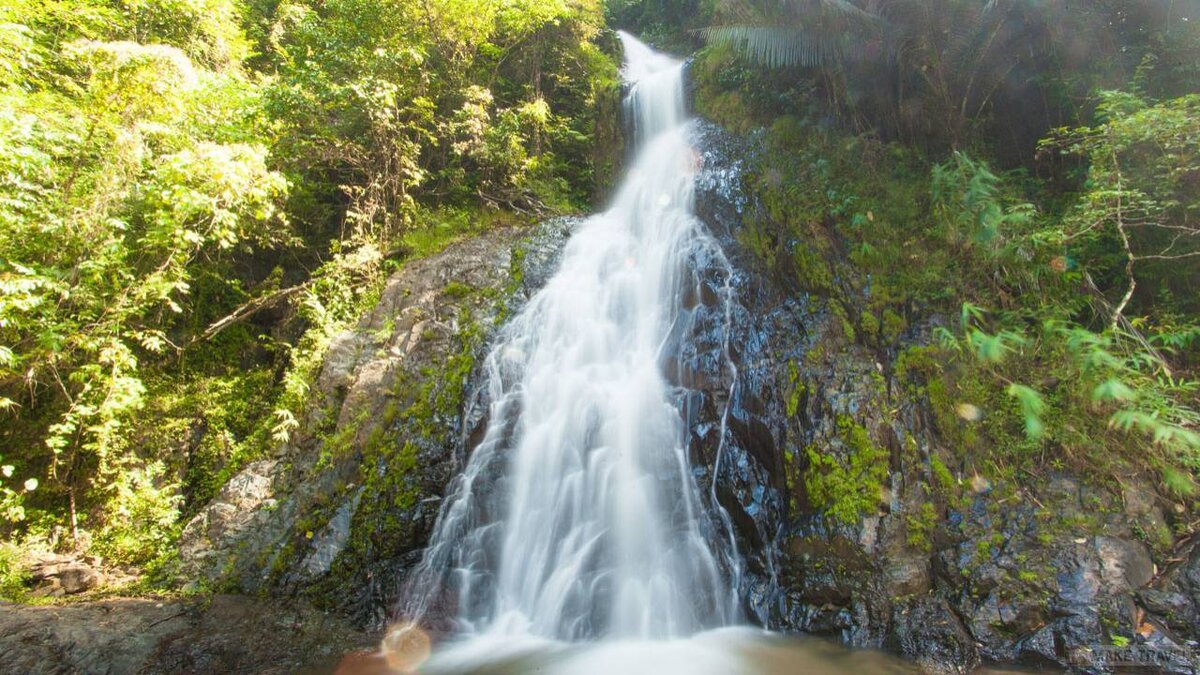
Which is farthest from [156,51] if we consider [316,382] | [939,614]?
[939,614]

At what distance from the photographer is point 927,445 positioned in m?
5.40

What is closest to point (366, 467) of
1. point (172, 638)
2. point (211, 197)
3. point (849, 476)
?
point (172, 638)

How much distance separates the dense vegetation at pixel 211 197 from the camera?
670cm

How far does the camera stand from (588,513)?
603 cm

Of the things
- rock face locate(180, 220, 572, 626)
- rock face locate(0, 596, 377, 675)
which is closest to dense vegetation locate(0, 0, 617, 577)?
rock face locate(180, 220, 572, 626)

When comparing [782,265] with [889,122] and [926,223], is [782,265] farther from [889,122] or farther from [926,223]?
[889,122]

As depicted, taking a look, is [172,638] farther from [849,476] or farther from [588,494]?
[849,476]

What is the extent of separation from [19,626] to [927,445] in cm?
898

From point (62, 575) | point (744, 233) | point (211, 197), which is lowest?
point (62, 575)

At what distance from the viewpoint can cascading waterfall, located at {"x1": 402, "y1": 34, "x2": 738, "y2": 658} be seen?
5363 mm

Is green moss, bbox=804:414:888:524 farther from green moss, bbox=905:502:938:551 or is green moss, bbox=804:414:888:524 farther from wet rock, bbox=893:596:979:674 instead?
wet rock, bbox=893:596:979:674

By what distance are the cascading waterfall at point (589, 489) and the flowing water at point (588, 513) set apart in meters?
0.02

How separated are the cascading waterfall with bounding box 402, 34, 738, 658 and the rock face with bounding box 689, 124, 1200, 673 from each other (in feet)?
1.82

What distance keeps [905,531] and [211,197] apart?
969 cm
